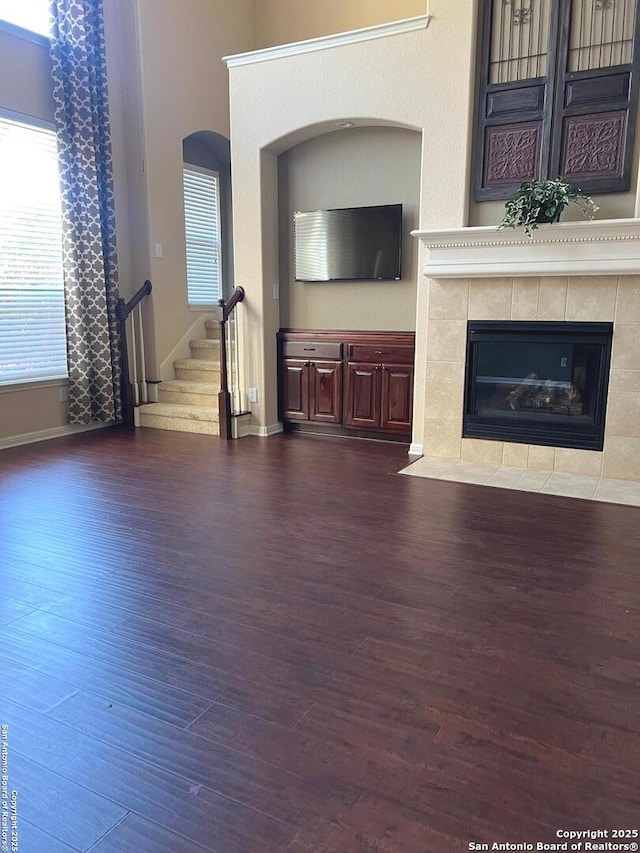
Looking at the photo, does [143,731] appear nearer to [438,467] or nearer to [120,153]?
[438,467]

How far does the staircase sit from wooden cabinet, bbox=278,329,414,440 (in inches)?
29.6

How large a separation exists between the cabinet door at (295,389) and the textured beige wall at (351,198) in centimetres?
38

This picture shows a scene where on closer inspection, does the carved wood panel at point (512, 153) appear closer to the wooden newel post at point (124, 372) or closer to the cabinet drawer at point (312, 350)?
the cabinet drawer at point (312, 350)

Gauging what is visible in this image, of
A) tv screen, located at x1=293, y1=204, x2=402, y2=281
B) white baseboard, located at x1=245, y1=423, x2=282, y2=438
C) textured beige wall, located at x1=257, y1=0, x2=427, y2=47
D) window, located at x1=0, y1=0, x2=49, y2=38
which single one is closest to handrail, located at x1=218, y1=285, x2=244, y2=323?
tv screen, located at x1=293, y1=204, x2=402, y2=281

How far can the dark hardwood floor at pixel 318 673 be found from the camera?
145 cm

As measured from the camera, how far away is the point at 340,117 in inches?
189

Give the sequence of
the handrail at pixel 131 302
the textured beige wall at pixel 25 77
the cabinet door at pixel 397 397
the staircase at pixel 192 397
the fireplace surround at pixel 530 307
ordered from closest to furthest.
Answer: the fireplace surround at pixel 530 307
the textured beige wall at pixel 25 77
the cabinet door at pixel 397 397
the staircase at pixel 192 397
the handrail at pixel 131 302

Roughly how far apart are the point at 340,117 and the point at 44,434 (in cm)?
371

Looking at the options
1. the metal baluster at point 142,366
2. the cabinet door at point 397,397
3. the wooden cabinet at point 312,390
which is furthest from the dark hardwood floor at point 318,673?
the metal baluster at point 142,366

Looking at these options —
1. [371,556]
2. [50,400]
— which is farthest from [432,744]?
[50,400]

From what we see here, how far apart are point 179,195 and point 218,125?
105 cm

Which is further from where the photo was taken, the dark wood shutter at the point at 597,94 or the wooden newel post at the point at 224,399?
the wooden newel post at the point at 224,399

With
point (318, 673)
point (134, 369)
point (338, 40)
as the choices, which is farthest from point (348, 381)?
point (318, 673)

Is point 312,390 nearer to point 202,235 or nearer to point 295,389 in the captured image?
point 295,389
